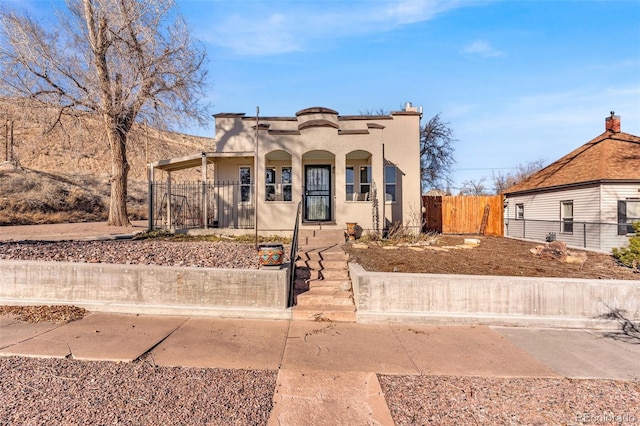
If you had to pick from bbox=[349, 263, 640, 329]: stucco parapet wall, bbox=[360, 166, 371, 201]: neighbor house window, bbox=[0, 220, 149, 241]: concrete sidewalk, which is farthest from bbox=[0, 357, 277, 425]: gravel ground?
bbox=[360, 166, 371, 201]: neighbor house window

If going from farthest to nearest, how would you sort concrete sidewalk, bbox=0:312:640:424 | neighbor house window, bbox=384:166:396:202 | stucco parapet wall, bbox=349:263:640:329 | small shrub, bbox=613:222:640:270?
neighbor house window, bbox=384:166:396:202
small shrub, bbox=613:222:640:270
stucco parapet wall, bbox=349:263:640:329
concrete sidewalk, bbox=0:312:640:424

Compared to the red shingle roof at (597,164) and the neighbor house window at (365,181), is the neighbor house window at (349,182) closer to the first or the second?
the neighbor house window at (365,181)

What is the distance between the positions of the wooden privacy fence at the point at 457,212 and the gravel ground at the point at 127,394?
Result: 1565cm

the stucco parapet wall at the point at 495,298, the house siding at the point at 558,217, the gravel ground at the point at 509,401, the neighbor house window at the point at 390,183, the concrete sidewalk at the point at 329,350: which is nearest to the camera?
the gravel ground at the point at 509,401

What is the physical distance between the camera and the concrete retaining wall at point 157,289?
5348 millimetres

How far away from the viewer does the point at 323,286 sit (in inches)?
242

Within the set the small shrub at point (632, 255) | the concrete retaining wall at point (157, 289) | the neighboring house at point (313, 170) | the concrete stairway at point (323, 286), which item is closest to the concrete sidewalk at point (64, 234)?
the neighboring house at point (313, 170)

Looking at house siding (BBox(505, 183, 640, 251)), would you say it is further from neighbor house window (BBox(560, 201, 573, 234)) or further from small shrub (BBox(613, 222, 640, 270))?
small shrub (BBox(613, 222, 640, 270))

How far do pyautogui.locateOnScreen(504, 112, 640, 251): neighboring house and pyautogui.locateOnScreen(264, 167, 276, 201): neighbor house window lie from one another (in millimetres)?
11241

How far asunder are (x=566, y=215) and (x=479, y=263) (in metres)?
10.1

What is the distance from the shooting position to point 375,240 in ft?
34.4

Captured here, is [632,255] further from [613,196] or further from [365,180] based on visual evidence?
[365,180]

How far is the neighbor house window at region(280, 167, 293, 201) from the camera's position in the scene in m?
12.1

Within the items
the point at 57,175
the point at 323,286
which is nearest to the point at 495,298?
the point at 323,286
